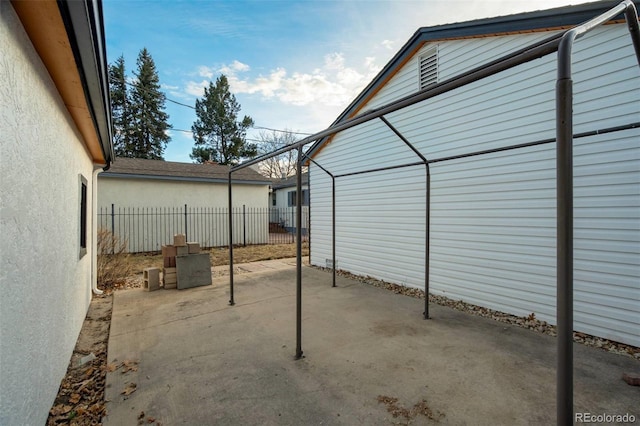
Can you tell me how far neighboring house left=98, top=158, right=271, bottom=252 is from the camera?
10109 mm

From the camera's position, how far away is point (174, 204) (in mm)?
11047

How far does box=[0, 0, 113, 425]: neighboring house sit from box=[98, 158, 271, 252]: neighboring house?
815 centimetres

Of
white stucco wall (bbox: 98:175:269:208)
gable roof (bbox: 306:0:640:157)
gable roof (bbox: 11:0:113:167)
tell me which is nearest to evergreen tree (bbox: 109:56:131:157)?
white stucco wall (bbox: 98:175:269:208)

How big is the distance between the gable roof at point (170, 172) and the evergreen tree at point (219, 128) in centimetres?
976

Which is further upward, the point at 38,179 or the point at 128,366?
the point at 38,179

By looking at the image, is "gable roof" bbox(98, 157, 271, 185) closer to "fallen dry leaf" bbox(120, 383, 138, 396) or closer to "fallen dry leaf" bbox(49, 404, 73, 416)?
"fallen dry leaf" bbox(120, 383, 138, 396)

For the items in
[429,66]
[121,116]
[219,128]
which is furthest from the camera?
[219,128]

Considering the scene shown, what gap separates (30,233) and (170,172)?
1039 centimetres

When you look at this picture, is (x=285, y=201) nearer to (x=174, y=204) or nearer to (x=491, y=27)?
(x=174, y=204)

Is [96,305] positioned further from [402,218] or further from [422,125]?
[422,125]

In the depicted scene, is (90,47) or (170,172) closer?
(90,47)

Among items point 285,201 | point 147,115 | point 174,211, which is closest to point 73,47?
point 174,211

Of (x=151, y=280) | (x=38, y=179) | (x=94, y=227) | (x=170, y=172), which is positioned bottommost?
(x=151, y=280)

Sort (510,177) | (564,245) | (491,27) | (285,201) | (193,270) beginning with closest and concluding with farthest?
(564,245), (510,177), (491,27), (193,270), (285,201)
